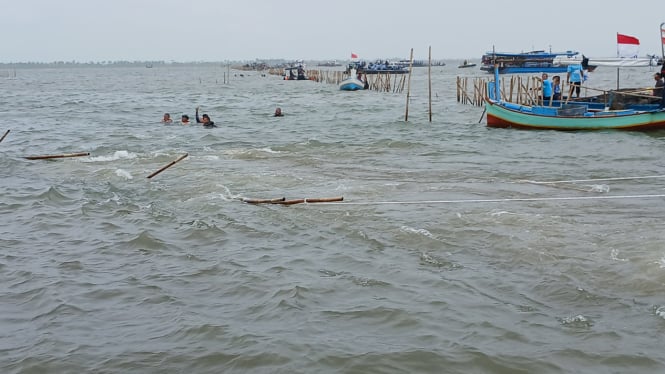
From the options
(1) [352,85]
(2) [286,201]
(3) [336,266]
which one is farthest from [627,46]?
(1) [352,85]

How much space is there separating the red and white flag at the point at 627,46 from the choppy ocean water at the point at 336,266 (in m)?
7.34

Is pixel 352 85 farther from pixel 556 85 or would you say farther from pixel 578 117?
pixel 578 117

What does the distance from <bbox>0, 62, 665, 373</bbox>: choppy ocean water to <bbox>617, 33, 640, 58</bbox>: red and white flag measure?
734 cm

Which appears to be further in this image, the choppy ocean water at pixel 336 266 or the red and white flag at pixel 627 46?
the red and white flag at pixel 627 46

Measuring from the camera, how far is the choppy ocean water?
20.1 ft

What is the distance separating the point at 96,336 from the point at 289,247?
139 inches

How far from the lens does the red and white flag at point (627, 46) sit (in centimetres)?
2411

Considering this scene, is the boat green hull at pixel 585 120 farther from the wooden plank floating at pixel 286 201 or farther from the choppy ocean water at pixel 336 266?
the wooden plank floating at pixel 286 201

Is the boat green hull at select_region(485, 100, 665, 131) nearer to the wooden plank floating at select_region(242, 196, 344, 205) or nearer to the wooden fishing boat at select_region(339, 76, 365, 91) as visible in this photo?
the wooden plank floating at select_region(242, 196, 344, 205)

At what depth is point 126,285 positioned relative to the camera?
8.01 meters

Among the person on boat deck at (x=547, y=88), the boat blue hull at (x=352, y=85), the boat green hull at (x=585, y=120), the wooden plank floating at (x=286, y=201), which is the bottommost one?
the wooden plank floating at (x=286, y=201)

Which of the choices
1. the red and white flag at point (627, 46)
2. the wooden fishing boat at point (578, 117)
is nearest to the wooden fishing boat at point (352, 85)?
the wooden fishing boat at point (578, 117)

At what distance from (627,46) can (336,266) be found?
20314mm

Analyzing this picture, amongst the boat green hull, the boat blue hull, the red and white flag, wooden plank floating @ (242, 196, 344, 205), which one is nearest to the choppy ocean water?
wooden plank floating @ (242, 196, 344, 205)
